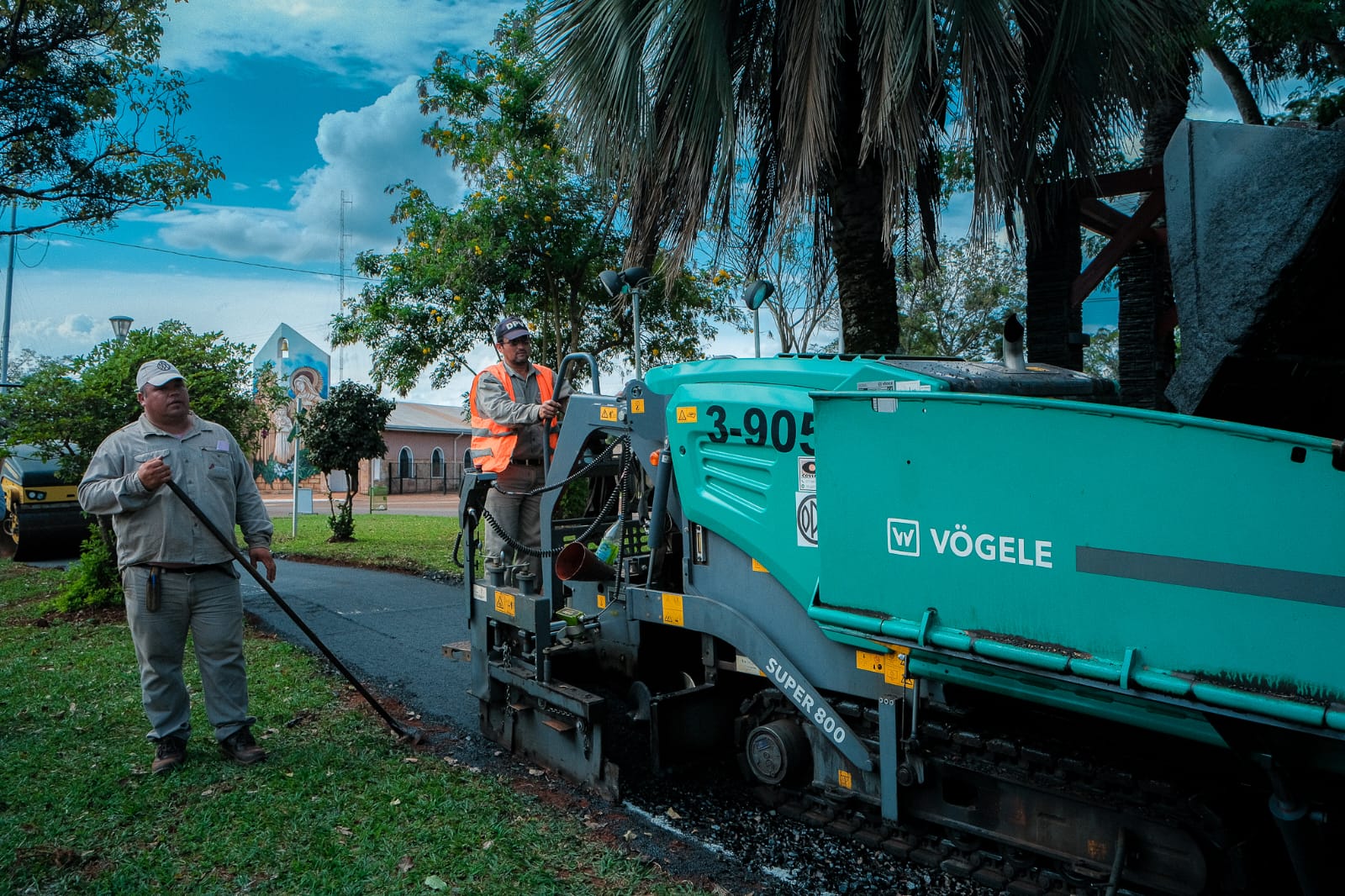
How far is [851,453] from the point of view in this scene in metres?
3.28

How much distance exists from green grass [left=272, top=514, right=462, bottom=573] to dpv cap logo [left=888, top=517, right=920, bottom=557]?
7.27 meters

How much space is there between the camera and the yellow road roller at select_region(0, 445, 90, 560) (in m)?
15.1

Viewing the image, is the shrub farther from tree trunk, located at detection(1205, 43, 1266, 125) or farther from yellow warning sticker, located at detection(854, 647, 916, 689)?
tree trunk, located at detection(1205, 43, 1266, 125)

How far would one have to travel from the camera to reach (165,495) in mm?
4770

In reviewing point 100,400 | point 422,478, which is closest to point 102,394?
point 100,400

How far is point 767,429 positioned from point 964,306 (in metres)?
22.2

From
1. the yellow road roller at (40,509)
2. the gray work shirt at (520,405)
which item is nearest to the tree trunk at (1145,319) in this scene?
the gray work shirt at (520,405)

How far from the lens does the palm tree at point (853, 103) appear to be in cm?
629

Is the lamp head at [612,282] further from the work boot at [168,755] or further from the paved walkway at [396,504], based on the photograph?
the paved walkway at [396,504]

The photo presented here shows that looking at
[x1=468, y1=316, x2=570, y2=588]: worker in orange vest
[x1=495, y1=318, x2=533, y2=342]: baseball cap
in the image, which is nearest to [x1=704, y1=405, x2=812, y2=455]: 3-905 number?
[x1=468, y1=316, x2=570, y2=588]: worker in orange vest

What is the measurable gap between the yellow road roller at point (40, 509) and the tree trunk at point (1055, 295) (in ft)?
48.5

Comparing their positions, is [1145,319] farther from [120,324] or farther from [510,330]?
[120,324]

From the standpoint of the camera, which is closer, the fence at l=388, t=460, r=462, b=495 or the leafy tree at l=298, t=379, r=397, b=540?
the leafy tree at l=298, t=379, r=397, b=540

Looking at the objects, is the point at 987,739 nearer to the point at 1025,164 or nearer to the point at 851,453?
the point at 851,453
